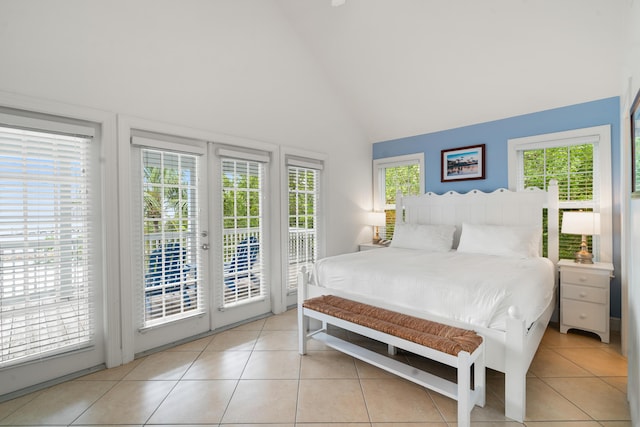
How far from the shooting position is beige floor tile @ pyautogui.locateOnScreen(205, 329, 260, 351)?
272cm

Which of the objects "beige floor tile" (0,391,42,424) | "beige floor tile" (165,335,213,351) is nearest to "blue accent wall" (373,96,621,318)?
"beige floor tile" (165,335,213,351)

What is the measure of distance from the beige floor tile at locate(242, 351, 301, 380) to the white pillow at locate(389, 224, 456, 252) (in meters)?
1.99

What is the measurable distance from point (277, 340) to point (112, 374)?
131cm

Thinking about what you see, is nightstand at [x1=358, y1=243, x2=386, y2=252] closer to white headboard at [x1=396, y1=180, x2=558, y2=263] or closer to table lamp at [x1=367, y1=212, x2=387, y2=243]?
table lamp at [x1=367, y1=212, x2=387, y2=243]

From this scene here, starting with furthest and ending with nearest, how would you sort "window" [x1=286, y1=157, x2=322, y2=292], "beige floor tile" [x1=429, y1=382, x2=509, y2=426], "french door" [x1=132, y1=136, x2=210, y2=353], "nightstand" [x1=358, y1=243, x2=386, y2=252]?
"nightstand" [x1=358, y1=243, x2=386, y2=252]
"window" [x1=286, y1=157, x2=322, y2=292]
"french door" [x1=132, y1=136, x2=210, y2=353]
"beige floor tile" [x1=429, y1=382, x2=509, y2=426]

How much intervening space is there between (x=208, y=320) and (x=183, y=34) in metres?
2.73

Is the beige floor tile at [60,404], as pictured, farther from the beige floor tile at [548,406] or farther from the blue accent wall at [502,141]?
the blue accent wall at [502,141]

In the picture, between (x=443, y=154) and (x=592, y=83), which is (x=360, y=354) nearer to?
(x=443, y=154)

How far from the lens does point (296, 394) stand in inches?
79.7

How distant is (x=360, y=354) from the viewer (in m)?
2.19

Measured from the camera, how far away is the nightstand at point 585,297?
2.71 m

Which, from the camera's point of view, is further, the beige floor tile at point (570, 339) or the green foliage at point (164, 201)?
the beige floor tile at point (570, 339)

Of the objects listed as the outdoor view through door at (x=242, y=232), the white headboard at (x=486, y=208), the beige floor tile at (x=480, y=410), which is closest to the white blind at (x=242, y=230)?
the outdoor view through door at (x=242, y=232)

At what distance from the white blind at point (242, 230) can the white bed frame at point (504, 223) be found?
75 cm
